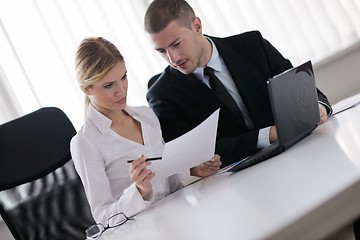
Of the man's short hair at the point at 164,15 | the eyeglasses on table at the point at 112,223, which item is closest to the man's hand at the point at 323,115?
the man's short hair at the point at 164,15

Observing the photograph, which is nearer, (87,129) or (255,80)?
(87,129)

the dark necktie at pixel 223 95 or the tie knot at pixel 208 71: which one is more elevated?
the tie knot at pixel 208 71

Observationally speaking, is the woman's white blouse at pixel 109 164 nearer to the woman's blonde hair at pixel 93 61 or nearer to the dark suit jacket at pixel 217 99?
the woman's blonde hair at pixel 93 61

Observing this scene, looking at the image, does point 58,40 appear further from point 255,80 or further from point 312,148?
point 312,148

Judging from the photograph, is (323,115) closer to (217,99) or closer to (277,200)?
A: (217,99)

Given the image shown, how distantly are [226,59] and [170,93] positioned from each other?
0.92ft

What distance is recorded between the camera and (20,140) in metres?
2.10

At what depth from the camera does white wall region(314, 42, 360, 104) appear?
148 inches

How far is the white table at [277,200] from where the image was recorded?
3.38 feet

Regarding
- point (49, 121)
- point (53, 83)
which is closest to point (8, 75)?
point (53, 83)

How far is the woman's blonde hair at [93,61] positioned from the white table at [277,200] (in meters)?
0.51

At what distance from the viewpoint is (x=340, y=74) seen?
12.5 ft

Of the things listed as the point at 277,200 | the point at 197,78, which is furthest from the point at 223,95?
the point at 277,200

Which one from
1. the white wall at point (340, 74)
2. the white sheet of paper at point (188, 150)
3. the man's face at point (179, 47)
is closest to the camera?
the white sheet of paper at point (188, 150)
